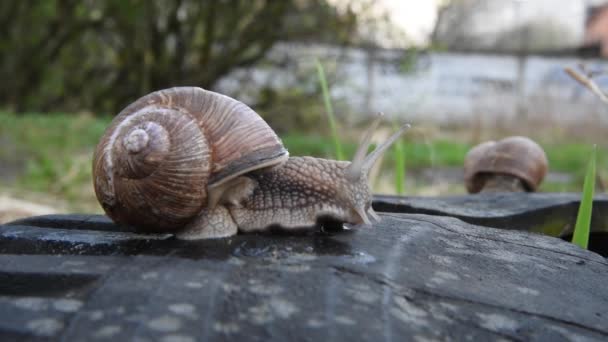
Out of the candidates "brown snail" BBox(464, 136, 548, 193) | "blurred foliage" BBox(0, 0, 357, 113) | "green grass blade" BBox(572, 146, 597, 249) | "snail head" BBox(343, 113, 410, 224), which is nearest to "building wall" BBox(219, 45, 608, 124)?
"blurred foliage" BBox(0, 0, 357, 113)

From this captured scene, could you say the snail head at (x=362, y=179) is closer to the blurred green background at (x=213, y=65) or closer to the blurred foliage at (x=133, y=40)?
the blurred green background at (x=213, y=65)

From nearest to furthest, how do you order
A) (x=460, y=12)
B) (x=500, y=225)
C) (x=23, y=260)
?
(x=23, y=260), (x=500, y=225), (x=460, y=12)

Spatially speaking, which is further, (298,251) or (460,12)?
(460,12)

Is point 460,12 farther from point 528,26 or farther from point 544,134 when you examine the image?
point 544,134

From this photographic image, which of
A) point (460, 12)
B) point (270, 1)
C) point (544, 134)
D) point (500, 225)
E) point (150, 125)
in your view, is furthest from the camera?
point (460, 12)

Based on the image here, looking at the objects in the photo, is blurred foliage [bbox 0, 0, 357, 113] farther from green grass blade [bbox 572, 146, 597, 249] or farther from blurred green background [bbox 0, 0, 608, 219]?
green grass blade [bbox 572, 146, 597, 249]

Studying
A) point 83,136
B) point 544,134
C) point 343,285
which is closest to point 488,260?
point 343,285
